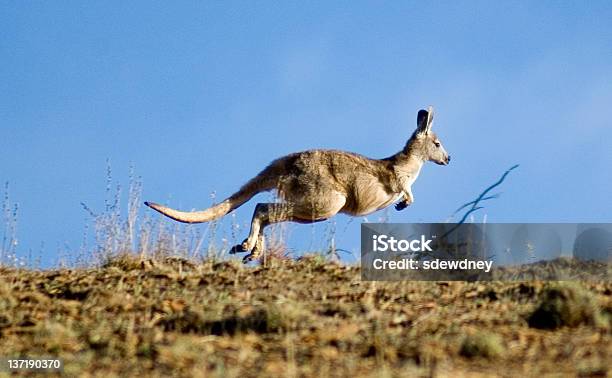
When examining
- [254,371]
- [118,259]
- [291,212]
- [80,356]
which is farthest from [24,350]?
[291,212]

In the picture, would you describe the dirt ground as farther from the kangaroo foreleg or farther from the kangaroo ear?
the kangaroo ear

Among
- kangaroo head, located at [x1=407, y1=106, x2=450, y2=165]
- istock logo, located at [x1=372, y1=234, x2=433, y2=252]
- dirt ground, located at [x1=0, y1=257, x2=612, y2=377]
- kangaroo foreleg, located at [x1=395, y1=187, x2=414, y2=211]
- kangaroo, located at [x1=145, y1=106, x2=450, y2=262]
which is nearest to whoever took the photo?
dirt ground, located at [x1=0, y1=257, x2=612, y2=377]

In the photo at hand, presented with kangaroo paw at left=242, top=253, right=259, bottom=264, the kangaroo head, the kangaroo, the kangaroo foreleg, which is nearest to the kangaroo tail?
the kangaroo

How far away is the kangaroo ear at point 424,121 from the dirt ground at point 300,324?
6.29 meters

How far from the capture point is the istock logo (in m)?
9.73

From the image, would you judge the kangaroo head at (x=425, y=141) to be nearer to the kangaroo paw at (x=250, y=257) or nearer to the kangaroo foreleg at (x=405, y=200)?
the kangaroo foreleg at (x=405, y=200)

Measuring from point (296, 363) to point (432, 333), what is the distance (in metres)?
1.14

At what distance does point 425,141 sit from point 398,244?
5.27m

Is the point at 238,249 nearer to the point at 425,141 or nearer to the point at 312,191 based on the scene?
the point at 312,191

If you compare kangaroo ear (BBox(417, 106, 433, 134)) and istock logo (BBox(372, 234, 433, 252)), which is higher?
kangaroo ear (BBox(417, 106, 433, 134))

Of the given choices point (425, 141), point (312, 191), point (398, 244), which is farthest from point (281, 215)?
point (425, 141)

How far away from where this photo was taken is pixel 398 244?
9.90 metres

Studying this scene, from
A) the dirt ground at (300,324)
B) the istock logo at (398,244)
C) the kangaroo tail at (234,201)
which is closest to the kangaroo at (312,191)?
the kangaroo tail at (234,201)

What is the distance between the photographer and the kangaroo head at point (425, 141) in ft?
48.3
